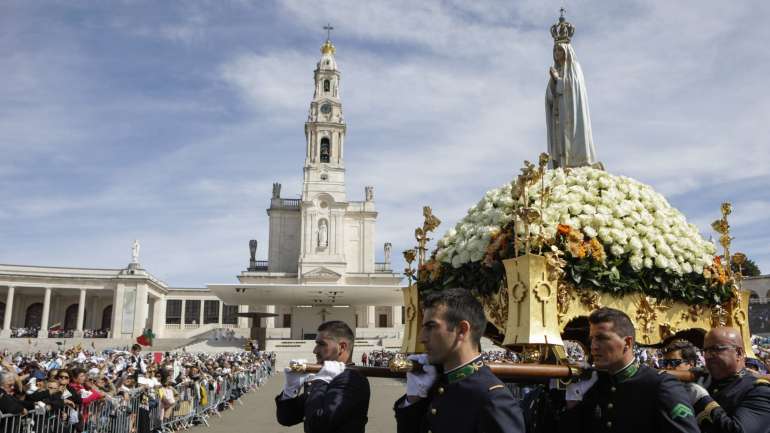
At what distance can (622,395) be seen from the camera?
2926mm

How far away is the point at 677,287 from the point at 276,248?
6371cm

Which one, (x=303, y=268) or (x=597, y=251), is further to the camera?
(x=303, y=268)

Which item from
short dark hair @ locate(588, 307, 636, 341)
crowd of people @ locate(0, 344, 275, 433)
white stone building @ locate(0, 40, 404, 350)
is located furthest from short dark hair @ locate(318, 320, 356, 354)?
white stone building @ locate(0, 40, 404, 350)

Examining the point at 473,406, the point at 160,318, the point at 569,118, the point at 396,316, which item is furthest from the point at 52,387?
the point at 160,318

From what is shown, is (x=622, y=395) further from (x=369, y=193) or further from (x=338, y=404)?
(x=369, y=193)

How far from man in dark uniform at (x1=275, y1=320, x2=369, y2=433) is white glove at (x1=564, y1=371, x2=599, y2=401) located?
1.20 metres

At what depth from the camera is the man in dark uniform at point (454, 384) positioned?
2.58 m

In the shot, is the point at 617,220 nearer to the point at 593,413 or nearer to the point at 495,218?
the point at 495,218

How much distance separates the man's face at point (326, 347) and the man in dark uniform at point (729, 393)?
78.9 inches

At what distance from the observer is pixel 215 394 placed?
1773 cm

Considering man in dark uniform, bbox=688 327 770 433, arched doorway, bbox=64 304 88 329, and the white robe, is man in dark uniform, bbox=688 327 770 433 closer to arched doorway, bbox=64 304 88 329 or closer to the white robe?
the white robe

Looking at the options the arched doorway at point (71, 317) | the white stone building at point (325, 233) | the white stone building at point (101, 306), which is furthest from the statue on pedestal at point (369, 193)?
the arched doorway at point (71, 317)

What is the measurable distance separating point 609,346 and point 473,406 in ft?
2.69

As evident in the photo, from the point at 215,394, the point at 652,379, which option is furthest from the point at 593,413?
the point at 215,394
